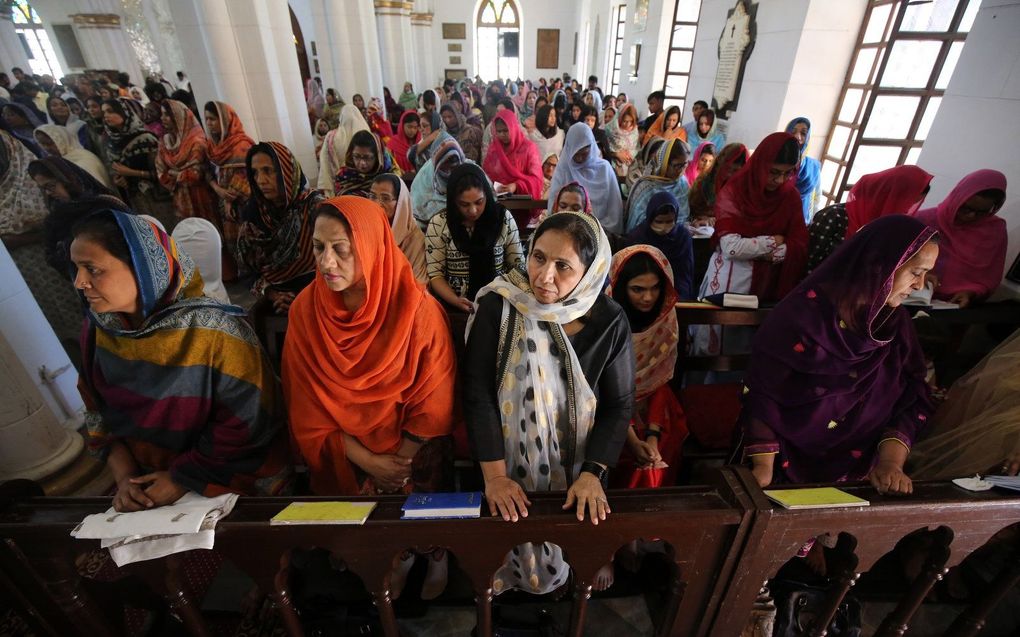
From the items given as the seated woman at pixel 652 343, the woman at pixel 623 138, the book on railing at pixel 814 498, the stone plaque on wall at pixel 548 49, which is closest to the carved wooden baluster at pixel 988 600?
the book on railing at pixel 814 498

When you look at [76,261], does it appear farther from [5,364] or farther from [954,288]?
[954,288]

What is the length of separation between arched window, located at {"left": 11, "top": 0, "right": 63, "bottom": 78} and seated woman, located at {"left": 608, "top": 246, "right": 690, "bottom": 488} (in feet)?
68.5

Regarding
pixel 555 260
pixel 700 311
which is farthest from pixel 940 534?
pixel 555 260

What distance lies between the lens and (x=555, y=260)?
1.30 meters

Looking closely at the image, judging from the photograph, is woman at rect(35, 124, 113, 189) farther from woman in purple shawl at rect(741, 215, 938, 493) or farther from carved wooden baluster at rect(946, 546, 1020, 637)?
carved wooden baluster at rect(946, 546, 1020, 637)

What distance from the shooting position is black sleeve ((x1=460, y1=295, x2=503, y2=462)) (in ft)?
4.82

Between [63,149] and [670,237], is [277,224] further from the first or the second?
[63,149]

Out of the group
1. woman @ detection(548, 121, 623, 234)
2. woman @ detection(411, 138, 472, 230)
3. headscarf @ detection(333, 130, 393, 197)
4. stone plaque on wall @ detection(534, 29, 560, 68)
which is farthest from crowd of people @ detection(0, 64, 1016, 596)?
stone plaque on wall @ detection(534, 29, 560, 68)

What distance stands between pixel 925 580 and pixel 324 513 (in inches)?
70.9

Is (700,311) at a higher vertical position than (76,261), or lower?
lower

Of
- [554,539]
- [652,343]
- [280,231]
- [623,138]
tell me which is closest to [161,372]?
[554,539]

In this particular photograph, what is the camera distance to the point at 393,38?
14234 mm

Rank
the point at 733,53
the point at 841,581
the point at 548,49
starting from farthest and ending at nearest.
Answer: the point at 548,49 → the point at 733,53 → the point at 841,581

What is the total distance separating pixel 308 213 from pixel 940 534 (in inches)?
129
